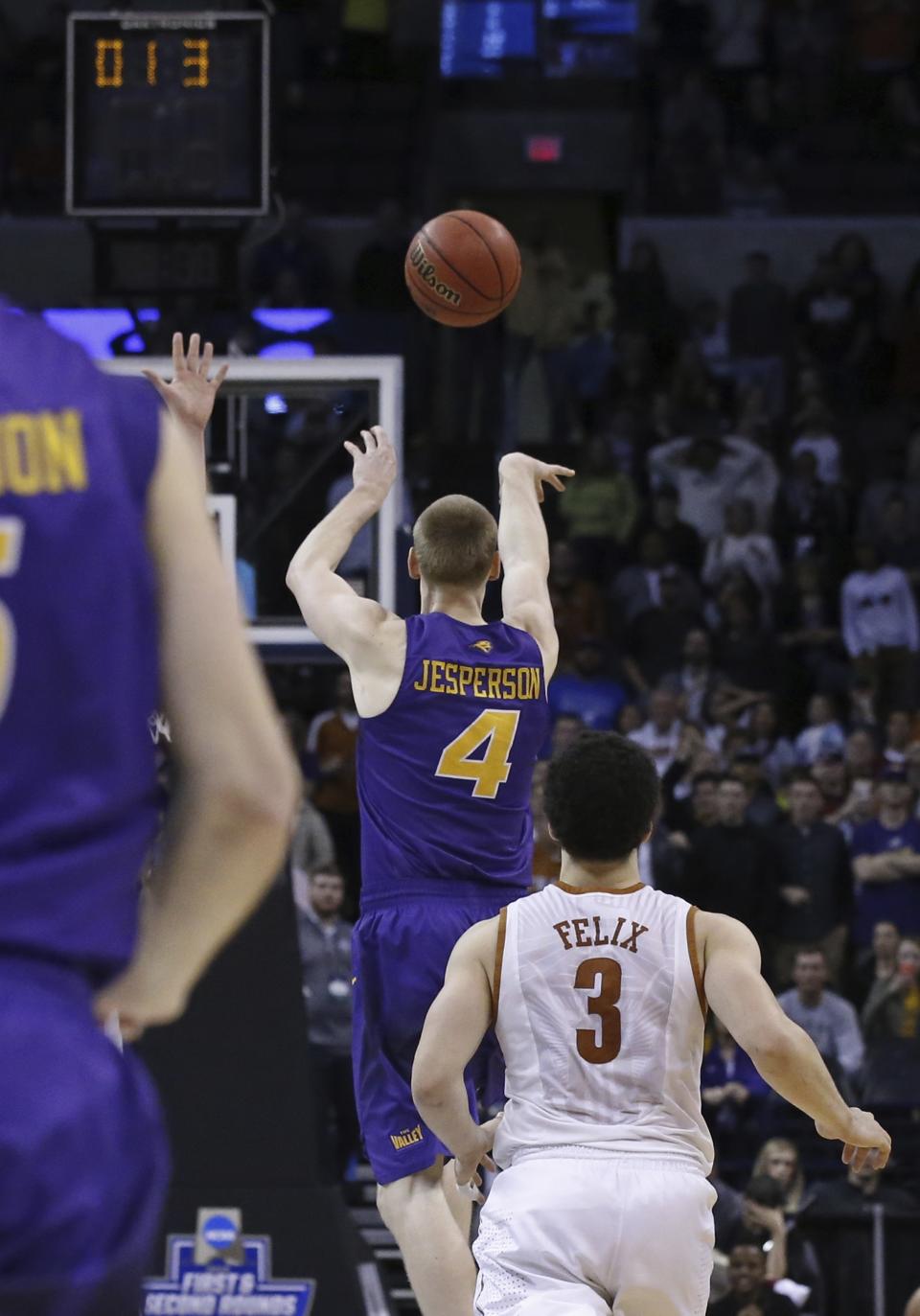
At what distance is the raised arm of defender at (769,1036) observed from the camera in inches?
176

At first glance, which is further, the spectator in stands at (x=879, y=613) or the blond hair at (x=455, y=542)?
the spectator in stands at (x=879, y=613)

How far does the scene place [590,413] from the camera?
19.2 metres

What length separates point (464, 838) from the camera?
5988 mm

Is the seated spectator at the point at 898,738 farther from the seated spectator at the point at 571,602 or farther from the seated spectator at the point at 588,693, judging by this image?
the seated spectator at the point at 571,602

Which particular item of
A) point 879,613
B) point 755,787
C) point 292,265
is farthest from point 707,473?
point 292,265

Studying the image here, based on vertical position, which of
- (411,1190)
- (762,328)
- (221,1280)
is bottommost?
(221,1280)

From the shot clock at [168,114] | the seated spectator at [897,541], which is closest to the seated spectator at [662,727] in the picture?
the seated spectator at [897,541]

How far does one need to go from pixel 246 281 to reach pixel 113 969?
56.8ft

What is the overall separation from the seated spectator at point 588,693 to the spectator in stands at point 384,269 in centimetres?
530

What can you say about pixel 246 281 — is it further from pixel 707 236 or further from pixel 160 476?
pixel 160 476

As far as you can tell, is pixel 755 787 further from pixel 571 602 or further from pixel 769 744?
pixel 571 602

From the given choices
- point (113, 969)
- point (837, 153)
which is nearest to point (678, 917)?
point (113, 969)

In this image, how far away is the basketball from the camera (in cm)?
721

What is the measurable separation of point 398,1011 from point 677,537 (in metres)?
10.8
